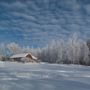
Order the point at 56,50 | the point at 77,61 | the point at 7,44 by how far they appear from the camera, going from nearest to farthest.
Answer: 1. the point at 77,61
2. the point at 56,50
3. the point at 7,44

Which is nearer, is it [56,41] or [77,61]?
[77,61]

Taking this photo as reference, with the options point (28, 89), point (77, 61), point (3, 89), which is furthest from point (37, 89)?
point (77, 61)

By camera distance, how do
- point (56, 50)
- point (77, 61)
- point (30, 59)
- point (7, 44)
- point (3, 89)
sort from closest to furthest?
1. point (3, 89)
2. point (77, 61)
3. point (56, 50)
4. point (30, 59)
5. point (7, 44)

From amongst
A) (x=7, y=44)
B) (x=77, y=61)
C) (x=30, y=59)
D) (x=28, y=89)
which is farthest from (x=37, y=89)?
(x=7, y=44)

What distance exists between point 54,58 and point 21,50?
2912 centimetres

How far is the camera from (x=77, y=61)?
1861 inches

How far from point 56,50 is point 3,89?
48.3 meters

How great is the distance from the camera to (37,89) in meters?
6.84

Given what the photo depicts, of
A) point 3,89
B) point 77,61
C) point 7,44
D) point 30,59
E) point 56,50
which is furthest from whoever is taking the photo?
point 7,44

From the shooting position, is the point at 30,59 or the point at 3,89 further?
the point at 30,59

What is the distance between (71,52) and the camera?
158 ft

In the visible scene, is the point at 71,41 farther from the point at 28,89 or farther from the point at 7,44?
the point at 28,89

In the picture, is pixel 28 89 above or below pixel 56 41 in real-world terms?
below

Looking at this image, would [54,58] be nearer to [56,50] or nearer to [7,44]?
[56,50]
